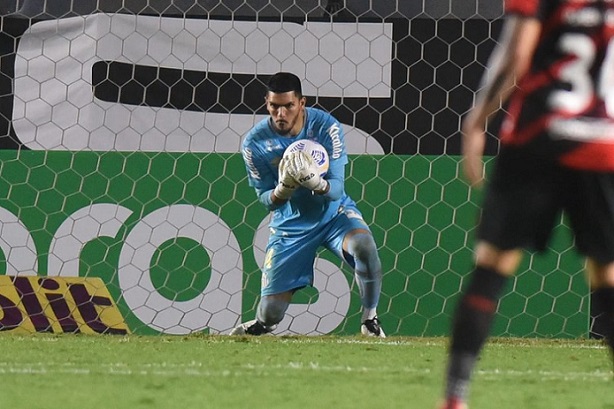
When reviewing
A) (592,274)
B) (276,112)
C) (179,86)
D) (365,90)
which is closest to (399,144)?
(365,90)

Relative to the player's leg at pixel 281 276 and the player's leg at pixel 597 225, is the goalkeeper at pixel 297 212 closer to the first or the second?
the player's leg at pixel 281 276

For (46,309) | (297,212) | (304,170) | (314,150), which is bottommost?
(46,309)

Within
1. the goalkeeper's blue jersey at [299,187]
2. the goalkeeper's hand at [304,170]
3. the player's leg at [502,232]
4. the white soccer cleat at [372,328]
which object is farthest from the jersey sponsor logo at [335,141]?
the player's leg at [502,232]

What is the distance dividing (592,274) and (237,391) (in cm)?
141

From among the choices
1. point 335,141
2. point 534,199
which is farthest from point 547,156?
point 335,141

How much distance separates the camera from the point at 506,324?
741 cm

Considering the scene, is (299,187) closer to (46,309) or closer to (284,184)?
(284,184)

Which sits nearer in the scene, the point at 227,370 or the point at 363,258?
the point at 227,370

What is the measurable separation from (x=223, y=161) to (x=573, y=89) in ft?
14.5

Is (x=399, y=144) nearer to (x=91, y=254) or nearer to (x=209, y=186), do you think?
(x=209, y=186)

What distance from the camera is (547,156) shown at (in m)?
3.24

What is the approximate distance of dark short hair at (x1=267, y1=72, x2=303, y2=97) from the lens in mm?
7000

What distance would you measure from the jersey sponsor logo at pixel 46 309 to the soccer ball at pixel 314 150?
4.96ft

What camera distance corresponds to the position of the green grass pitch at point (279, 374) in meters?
4.07
